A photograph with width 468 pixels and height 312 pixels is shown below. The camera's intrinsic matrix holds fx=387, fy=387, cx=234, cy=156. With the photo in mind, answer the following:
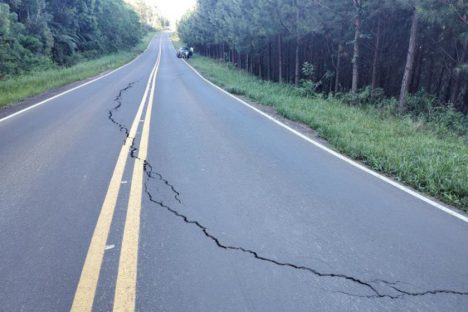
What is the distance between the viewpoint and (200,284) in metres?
3.19

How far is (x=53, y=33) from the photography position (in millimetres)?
35094

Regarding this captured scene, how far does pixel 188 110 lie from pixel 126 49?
58.9 metres

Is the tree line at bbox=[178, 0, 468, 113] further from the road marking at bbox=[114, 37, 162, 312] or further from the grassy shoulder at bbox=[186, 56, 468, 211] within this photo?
the road marking at bbox=[114, 37, 162, 312]

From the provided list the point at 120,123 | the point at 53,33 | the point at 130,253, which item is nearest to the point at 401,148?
the point at 130,253

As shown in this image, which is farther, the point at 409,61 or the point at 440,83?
the point at 440,83

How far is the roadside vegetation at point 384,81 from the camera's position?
705 cm

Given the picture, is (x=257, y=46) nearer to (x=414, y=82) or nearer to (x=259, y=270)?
(x=414, y=82)

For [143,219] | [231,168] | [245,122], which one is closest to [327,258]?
[143,219]

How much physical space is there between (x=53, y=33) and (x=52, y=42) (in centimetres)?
421

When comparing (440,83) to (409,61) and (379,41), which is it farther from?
(409,61)

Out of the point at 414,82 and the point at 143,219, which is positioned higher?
the point at 143,219

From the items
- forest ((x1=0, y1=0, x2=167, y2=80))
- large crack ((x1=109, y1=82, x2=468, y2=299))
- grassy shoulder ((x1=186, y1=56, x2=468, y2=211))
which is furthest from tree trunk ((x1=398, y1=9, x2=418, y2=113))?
forest ((x1=0, y1=0, x2=167, y2=80))

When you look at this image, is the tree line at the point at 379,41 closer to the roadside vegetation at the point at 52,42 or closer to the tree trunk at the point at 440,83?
the tree trunk at the point at 440,83

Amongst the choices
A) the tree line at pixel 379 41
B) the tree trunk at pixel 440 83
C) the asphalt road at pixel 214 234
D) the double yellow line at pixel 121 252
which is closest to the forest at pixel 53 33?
the tree line at pixel 379 41
